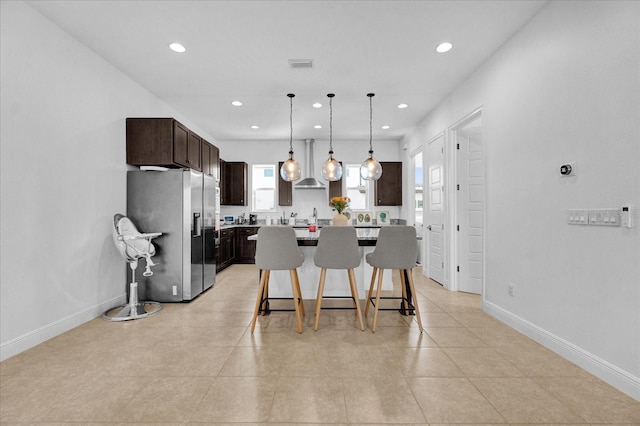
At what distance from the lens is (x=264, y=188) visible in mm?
7535

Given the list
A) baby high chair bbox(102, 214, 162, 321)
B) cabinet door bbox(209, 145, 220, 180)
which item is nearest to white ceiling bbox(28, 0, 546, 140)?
cabinet door bbox(209, 145, 220, 180)

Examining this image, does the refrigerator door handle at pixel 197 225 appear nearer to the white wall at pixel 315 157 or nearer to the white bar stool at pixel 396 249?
the white bar stool at pixel 396 249

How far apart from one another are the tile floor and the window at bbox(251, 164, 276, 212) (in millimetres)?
4464

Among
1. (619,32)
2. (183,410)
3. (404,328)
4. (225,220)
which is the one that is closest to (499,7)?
(619,32)

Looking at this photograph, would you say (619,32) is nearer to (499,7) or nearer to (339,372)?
(499,7)

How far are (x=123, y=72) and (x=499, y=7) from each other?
4.16 meters

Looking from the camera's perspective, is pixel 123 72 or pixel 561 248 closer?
pixel 561 248

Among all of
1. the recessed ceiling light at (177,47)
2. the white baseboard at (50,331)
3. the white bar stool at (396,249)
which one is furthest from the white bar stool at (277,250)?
the recessed ceiling light at (177,47)

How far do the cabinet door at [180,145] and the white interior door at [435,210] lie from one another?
381 centimetres

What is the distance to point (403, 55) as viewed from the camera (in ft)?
11.3

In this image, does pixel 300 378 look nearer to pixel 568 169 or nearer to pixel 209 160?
pixel 568 169

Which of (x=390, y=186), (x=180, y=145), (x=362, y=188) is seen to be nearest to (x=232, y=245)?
→ (x=180, y=145)

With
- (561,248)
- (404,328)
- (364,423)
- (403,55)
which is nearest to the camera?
(364,423)

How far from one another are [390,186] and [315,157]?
1877 millimetres
